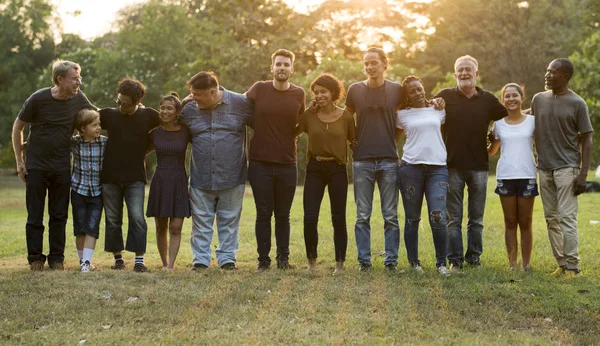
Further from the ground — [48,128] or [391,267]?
[48,128]

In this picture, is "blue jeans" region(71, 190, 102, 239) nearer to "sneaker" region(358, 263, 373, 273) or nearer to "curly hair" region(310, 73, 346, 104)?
"curly hair" region(310, 73, 346, 104)

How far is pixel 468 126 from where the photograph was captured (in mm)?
8305

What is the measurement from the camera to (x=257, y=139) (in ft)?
27.5

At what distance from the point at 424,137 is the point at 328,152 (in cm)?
93

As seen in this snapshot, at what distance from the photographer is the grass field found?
585 cm

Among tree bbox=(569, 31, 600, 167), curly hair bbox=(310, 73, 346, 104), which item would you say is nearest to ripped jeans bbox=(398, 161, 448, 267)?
curly hair bbox=(310, 73, 346, 104)

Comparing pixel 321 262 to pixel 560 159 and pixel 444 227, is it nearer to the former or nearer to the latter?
pixel 444 227

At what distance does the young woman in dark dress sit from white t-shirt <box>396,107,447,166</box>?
2250 mm

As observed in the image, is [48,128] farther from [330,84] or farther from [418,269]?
[418,269]

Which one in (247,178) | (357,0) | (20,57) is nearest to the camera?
(247,178)

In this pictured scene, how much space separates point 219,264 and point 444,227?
235 centimetres

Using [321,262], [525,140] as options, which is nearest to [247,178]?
[321,262]

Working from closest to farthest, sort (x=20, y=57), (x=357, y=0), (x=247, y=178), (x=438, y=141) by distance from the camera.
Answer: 1. (x=438, y=141)
2. (x=247, y=178)
3. (x=20, y=57)
4. (x=357, y=0)

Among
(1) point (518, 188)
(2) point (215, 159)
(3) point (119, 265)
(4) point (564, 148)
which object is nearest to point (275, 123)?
(2) point (215, 159)
